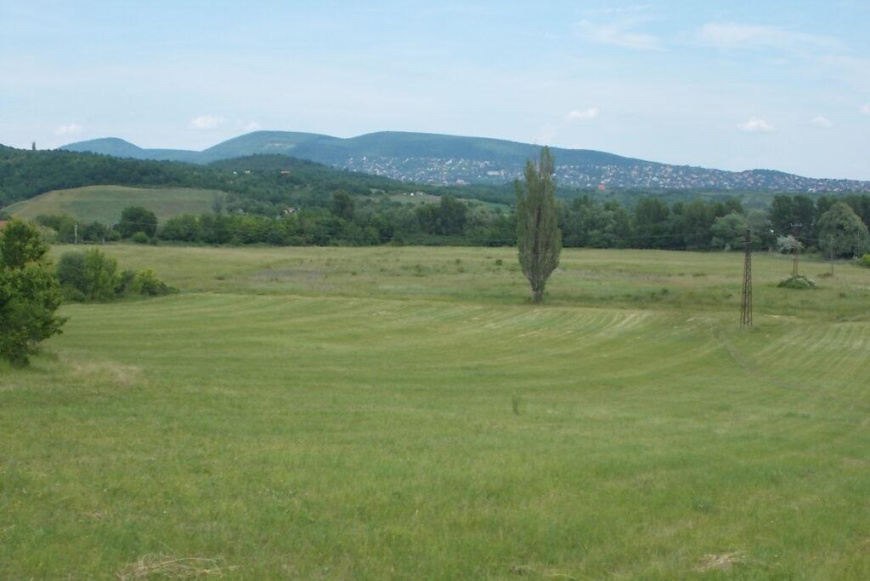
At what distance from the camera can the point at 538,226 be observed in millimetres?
68750

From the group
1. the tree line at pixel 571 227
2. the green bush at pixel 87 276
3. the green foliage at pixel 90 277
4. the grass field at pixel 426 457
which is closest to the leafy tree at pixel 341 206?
the tree line at pixel 571 227

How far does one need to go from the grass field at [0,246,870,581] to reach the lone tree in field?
20.6m

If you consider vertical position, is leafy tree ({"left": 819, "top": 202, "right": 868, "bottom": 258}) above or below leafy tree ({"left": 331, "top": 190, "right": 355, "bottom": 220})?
below

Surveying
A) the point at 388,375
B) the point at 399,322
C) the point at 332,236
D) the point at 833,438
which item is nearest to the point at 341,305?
the point at 399,322

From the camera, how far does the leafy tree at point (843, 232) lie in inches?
4439

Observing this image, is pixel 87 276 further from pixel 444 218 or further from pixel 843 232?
pixel 843 232

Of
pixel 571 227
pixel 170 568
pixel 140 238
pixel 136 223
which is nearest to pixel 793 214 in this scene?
pixel 571 227

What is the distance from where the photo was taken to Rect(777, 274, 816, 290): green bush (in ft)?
242

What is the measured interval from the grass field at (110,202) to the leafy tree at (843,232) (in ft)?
310

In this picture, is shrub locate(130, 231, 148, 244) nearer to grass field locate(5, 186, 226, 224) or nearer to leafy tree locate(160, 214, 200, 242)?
leafy tree locate(160, 214, 200, 242)

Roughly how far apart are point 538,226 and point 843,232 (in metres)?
63.4

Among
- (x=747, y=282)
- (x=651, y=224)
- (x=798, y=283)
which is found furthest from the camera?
(x=651, y=224)

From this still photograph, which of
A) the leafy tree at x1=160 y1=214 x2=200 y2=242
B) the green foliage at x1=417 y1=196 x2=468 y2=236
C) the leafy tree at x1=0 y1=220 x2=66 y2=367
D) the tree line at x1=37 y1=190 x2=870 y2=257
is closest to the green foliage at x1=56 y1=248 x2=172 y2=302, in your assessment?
the leafy tree at x1=0 y1=220 x2=66 y2=367

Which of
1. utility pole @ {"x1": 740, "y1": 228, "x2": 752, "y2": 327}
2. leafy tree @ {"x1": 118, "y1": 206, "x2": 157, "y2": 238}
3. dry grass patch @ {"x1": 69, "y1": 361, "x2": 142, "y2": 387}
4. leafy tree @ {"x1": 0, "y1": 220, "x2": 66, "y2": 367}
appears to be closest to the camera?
dry grass patch @ {"x1": 69, "y1": 361, "x2": 142, "y2": 387}
